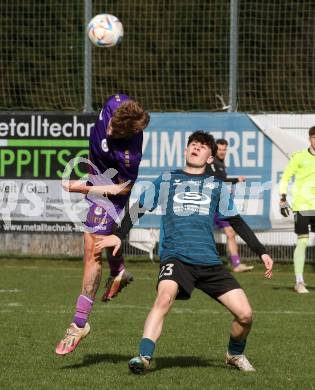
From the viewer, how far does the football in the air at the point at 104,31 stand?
51.0 feet

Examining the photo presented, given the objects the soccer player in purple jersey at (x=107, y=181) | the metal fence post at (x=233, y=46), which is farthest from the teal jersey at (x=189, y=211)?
the metal fence post at (x=233, y=46)

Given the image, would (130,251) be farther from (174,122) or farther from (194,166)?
(194,166)

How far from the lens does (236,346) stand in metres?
7.80

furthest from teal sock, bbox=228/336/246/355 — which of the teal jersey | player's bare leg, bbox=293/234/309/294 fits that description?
player's bare leg, bbox=293/234/309/294

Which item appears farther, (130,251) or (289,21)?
(289,21)

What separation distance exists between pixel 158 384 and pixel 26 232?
1020 cm

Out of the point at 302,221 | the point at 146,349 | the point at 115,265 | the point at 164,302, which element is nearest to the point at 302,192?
the point at 302,221

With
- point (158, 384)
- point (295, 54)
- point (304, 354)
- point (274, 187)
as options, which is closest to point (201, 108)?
point (295, 54)

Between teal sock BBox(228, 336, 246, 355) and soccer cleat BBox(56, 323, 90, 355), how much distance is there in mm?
1135

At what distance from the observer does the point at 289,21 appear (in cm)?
1852

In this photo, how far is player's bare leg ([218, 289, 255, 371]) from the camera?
755 centimetres

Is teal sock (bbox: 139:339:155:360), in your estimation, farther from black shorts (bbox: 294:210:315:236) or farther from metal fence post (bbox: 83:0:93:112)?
metal fence post (bbox: 83:0:93:112)

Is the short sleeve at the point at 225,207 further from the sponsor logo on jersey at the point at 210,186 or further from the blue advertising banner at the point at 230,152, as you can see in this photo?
the blue advertising banner at the point at 230,152

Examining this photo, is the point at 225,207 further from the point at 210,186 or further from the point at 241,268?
the point at 241,268
